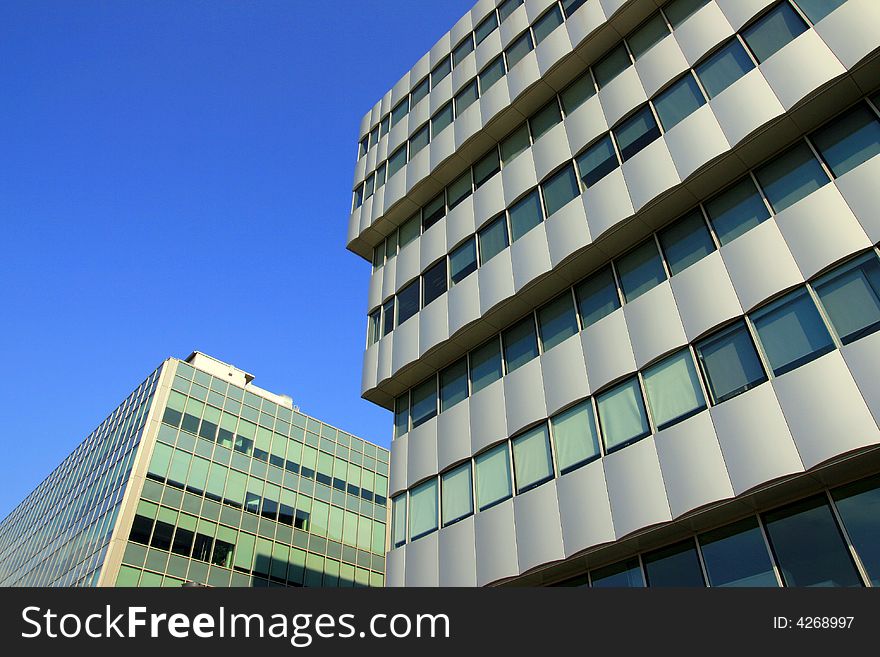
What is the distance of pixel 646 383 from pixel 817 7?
371 inches

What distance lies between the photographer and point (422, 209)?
27203mm

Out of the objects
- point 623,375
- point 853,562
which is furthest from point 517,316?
point 853,562

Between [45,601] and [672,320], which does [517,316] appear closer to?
[672,320]

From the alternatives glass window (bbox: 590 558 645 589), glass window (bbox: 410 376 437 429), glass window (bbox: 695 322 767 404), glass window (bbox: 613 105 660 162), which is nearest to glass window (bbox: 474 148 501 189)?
glass window (bbox: 613 105 660 162)

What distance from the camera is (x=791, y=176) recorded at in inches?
627

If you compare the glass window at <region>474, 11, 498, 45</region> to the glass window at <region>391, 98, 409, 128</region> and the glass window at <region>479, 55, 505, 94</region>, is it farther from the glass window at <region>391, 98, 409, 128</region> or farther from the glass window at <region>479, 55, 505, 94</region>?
the glass window at <region>391, 98, 409, 128</region>

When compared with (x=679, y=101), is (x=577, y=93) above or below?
above

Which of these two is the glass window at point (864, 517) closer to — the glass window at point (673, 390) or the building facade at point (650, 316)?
the building facade at point (650, 316)

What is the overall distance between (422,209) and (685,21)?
11.2 meters

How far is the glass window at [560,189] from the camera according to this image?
20.5 meters

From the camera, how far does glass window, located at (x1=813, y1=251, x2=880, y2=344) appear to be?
13.0 meters

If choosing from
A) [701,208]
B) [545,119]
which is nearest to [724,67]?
[701,208]

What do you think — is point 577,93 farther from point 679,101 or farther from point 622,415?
point 622,415

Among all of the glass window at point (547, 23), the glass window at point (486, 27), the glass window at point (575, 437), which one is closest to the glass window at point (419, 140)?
the glass window at point (486, 27)
